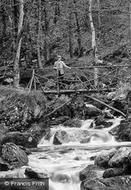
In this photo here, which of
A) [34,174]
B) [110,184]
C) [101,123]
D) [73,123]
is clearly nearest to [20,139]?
[73,123]

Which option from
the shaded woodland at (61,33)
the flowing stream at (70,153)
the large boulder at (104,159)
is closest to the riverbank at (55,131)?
the flowing stream at (70,153)

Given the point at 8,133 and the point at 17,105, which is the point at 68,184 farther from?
the point at 17,105

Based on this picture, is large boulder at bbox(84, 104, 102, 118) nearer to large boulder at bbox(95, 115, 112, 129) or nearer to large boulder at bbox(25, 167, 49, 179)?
large boulder at bbox(95, 115, 112, 129)

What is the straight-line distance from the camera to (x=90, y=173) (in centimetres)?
1015

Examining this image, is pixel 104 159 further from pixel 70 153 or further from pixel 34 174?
pixel 70 153

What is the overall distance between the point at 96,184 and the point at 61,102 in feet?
29.3

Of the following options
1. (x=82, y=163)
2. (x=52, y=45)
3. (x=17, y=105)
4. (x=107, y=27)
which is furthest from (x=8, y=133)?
(x=107, y=27)

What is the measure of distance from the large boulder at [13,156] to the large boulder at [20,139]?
1.78m

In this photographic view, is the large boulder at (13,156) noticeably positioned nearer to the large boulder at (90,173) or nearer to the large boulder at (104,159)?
the large boulder at (90,173)

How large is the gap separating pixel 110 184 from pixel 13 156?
3.84 m

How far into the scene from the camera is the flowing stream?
1056 cm

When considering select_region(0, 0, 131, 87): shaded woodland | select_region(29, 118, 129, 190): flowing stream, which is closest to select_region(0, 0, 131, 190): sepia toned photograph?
select_region(29, 118, 129, 190): flowing stream

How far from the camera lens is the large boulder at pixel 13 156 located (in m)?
11.3

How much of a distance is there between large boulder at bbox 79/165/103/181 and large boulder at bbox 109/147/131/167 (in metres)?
0.44
